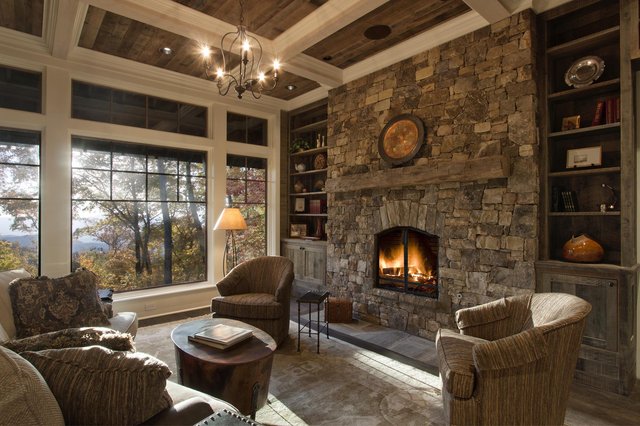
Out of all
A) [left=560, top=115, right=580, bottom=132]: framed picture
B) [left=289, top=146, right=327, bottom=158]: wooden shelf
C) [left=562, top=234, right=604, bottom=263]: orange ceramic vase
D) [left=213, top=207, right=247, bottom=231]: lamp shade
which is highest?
[left=289, top=146, right=327, bottom=158]: wooden shelf

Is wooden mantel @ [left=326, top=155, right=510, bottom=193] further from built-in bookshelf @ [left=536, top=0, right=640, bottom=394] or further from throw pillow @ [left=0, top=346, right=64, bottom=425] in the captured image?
throw pillow @ [left=0, top=346, right=64, bottom=425]

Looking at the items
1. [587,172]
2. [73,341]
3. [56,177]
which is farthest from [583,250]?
[56,177]

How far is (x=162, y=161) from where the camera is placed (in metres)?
4.96

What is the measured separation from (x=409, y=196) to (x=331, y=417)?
2.55 meters

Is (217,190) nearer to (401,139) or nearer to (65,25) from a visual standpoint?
(65,25)

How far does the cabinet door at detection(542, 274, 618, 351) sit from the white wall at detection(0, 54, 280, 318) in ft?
14.0

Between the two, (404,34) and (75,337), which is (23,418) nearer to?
(75,337)

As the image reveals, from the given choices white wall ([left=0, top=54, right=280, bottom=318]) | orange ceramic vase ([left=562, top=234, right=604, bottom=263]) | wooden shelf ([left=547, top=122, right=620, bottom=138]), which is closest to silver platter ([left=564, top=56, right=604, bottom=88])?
wooden shelf ([left=547, top=122, right=620, bottom=138])

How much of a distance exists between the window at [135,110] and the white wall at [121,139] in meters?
0.11

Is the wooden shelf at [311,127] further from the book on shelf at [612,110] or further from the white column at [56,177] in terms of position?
the book on shelf at [612,110]

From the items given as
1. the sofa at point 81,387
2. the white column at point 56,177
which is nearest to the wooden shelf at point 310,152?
the white column at point 56,177

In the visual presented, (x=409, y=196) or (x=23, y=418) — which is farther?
(x=409, y=196)

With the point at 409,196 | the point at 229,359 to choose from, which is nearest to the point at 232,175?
the point at 409,196

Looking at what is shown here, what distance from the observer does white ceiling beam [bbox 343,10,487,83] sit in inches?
137
